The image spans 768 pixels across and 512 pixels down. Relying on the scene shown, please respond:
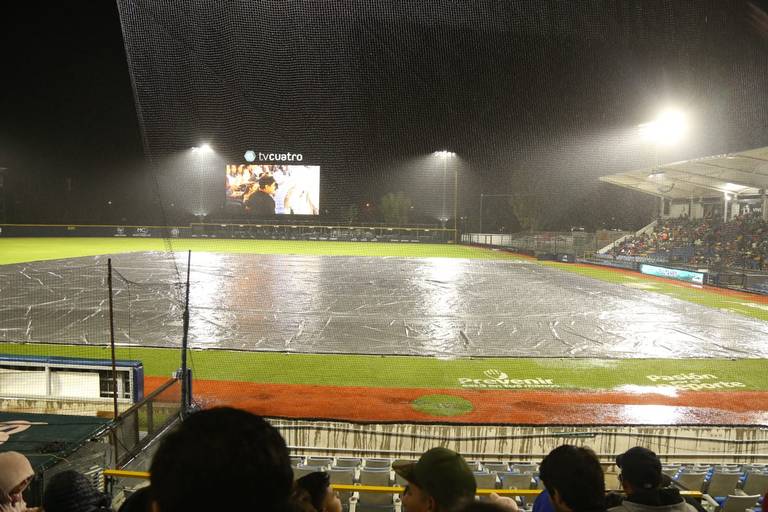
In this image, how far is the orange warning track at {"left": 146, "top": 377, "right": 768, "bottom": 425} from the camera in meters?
7.71

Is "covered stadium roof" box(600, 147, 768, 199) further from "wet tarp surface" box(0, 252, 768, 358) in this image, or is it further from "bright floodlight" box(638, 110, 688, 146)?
"wet tarp surface" box(0, 252, 768, 358)

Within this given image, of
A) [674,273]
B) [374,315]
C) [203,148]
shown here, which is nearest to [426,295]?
[374,315]

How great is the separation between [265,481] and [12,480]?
1826 mm

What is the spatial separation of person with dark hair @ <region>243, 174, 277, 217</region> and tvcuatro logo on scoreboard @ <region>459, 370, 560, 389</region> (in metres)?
37.3

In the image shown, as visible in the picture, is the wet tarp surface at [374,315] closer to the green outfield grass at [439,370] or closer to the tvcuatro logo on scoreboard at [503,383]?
the green outfield grass at [439,370]

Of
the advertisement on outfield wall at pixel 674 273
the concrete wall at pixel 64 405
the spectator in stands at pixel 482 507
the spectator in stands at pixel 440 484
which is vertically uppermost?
the spectator in stands at pixel 482 507

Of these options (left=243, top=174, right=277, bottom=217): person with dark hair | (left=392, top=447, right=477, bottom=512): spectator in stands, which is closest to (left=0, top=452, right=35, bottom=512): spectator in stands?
(left=392, top=447, right=477, bottom=512): spectator in stands

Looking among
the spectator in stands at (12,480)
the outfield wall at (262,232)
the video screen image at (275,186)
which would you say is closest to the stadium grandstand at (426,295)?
the spectator in stands at (12,480)

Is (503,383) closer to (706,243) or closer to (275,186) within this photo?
(706,243)

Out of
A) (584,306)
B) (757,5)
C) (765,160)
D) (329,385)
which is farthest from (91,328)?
(765,160)

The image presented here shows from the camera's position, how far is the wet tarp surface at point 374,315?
11.8 m

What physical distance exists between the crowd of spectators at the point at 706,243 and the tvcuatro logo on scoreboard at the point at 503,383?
20.0 meters

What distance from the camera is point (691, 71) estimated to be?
55.8 feet

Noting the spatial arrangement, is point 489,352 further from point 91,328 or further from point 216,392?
point 91,328
